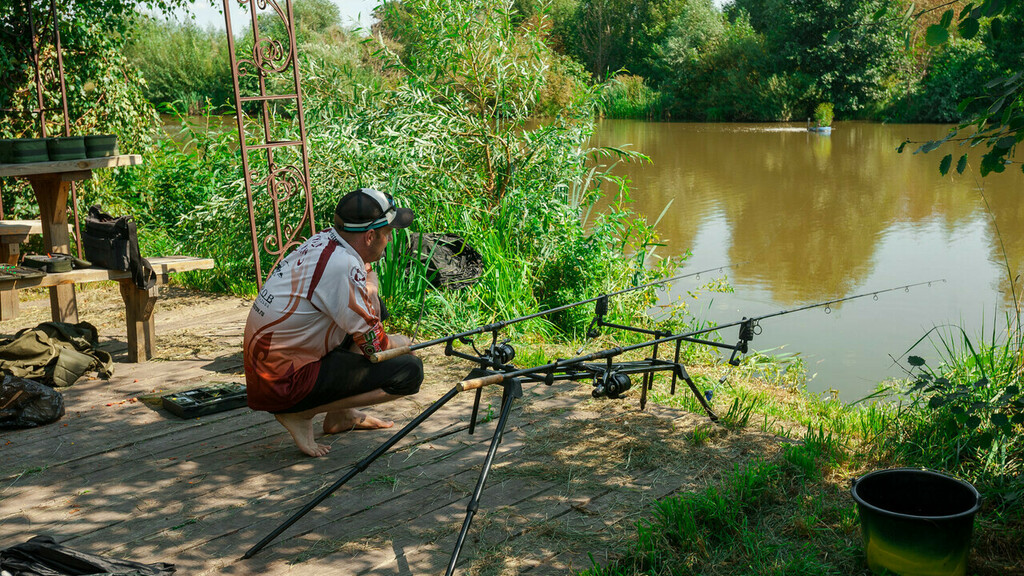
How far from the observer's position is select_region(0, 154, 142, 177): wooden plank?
4.94 m

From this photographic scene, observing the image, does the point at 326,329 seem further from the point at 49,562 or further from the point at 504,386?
the point at 49,562

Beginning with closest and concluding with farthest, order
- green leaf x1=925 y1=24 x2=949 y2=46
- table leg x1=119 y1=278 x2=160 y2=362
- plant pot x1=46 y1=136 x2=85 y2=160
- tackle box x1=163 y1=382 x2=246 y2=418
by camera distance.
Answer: green leaf x1=925 y1=24 x2=949 y2=46, tackle box x1=163 y1=382 x2=246 y2=418, table leg x1=119 y1=278 x2=160 y2=362, plant pot x1=46 y1=136 x2=85 y2=160

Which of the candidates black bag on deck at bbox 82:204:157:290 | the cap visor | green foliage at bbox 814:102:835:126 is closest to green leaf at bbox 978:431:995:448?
the cap visor

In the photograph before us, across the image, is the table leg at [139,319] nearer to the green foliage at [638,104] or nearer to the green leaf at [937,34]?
the green leaf at [937,34]

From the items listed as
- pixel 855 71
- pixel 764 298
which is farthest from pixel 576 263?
pixel 855 71

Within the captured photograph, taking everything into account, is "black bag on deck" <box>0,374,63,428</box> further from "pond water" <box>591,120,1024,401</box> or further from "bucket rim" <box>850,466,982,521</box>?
"pond water" <box>591,120,1024,401</box>

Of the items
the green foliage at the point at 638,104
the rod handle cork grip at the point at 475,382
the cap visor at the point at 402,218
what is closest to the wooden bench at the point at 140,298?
the cap visor at the point at 402,218

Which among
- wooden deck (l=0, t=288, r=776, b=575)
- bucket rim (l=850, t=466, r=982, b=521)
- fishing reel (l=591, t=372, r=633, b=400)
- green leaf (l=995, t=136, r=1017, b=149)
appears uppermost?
green leaf (l=995, t=136, r=1017, b=149)

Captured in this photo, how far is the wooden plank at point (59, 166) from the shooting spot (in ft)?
16.2

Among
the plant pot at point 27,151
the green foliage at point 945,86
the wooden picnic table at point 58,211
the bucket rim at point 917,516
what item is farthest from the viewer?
the green foliage at point 945,86

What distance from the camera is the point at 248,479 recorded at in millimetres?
3416

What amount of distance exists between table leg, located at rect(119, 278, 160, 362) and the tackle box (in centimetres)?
78

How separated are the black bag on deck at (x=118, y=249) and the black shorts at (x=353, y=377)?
5.76ft

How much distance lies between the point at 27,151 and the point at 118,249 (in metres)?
1.04
